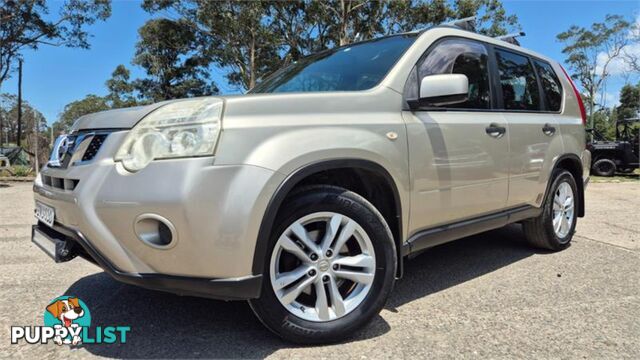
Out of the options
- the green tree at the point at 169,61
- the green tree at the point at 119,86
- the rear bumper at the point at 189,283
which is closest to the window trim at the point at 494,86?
the rear bumper at the point at 189,283

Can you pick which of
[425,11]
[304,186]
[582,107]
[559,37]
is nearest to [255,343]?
[304,186]

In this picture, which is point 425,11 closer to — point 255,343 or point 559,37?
point 255,343

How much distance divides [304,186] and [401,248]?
0.76m

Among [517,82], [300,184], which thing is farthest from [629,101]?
[300,184]

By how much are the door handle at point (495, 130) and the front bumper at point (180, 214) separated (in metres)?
1.80

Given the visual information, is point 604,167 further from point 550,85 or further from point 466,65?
point 466,65

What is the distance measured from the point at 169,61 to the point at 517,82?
27.7 metres

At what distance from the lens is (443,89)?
258cm

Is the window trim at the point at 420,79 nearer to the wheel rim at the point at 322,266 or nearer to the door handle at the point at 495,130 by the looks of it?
the door handle at the point at 495,130

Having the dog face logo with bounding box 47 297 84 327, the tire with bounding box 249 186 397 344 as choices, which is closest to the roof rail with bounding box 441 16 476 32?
the tire with bounding box 249 186 397 344

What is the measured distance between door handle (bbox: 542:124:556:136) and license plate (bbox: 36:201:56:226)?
364 cm

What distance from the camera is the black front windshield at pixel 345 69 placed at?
2.81 metres

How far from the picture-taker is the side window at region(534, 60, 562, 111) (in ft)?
13.5

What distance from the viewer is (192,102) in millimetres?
2121
